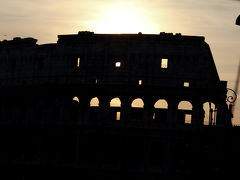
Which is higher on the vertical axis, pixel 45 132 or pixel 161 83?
pixel 161 83

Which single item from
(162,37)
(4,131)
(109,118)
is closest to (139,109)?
(109,118)

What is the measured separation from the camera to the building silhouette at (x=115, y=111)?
52.5 m

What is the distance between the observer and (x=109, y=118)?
187 feet

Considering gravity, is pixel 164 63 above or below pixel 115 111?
above

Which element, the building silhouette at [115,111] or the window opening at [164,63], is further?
the window opening at [164,63]

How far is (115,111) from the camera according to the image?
57094 mm

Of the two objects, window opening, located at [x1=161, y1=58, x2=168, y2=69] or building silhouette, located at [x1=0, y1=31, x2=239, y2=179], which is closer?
building silhouette, located at [x1=0, y1=31, x2=239, y2=179]

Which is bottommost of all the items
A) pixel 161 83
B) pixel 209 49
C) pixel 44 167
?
pixel 44 167

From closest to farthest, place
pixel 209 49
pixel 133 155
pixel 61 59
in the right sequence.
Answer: pixel 133 155, pixel 209 49, pixel 61 59

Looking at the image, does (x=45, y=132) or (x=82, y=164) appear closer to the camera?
(x=82, y=164)

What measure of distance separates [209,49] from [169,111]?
7.72 m

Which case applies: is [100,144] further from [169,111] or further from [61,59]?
[61,59]

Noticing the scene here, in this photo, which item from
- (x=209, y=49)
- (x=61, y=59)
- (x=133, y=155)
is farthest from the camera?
(x=61, y=59)

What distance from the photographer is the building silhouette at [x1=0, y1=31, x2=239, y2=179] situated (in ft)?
172
